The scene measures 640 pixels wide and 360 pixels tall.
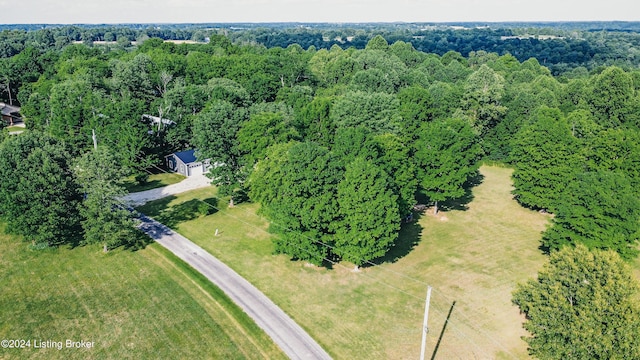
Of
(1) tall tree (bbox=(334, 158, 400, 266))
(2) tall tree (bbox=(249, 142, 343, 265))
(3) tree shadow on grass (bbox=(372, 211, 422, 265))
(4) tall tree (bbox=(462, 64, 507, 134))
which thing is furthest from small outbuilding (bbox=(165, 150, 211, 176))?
(4) tall tree (bbox=(462, 64, 507, 134))

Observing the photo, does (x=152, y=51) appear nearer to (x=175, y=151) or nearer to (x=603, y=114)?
(x=175, y=151)

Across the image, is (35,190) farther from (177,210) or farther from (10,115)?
(10,115)

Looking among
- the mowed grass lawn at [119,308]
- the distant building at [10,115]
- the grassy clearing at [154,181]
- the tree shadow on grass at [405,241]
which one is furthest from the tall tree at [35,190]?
the distant building at [10,115]

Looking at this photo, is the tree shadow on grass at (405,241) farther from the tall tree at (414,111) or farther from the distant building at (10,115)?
the distant building at (10,115)

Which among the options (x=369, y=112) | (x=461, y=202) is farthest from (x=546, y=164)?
(x=369, y=112)

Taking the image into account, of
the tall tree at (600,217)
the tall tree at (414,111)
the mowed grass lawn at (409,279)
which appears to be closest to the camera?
the mowed grass lawn at (409,279)

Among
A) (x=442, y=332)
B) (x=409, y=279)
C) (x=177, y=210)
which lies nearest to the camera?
(x=442, y=332)

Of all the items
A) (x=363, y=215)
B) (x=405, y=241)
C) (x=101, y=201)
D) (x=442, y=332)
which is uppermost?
(x=363, y=215)

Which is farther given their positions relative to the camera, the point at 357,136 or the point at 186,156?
the point at 186,156

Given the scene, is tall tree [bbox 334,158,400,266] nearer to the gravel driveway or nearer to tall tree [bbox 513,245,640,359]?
tall tree [bbox 513,245,640,359]
